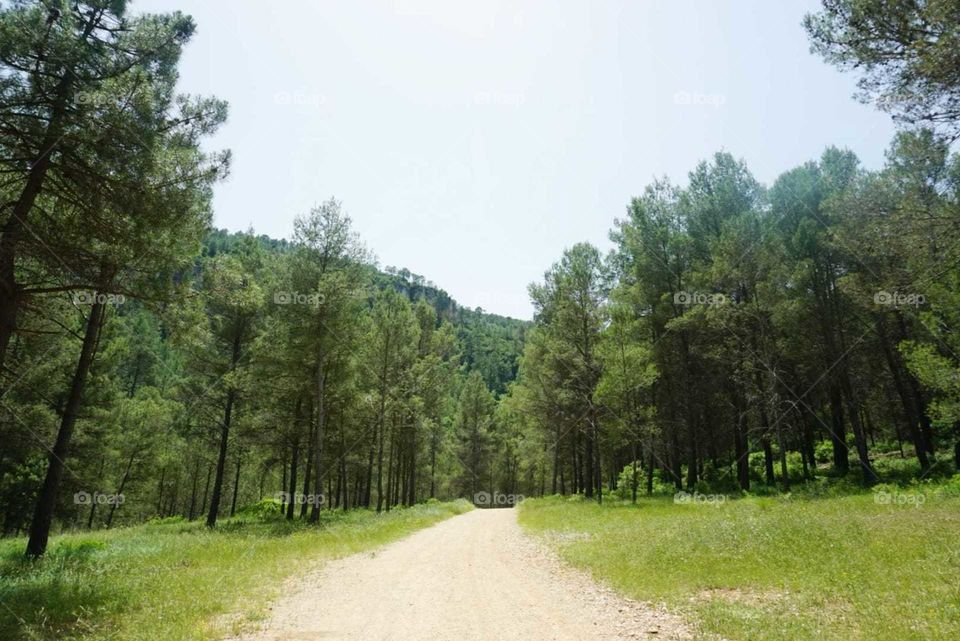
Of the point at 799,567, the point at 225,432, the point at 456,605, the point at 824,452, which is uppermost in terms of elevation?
the point at 225,432

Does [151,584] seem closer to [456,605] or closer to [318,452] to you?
[456,605]

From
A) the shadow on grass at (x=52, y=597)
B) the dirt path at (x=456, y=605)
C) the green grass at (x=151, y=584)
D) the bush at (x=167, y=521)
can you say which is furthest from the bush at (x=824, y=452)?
the bush at (x=167, y=521)

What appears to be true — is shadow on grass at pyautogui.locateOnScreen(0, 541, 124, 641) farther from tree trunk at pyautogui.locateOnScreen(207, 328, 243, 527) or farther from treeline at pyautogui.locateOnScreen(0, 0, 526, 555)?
tree trunk at pyautogui.locateOnScreen(207, 328, 243, 527)

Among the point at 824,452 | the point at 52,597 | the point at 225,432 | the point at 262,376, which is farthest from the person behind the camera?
the point at 824,452

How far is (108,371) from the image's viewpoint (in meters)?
29.7

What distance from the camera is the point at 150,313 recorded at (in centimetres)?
1166

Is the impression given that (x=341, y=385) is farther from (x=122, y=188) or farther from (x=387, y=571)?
(x=122, y=188)

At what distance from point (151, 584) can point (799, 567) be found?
12675mm

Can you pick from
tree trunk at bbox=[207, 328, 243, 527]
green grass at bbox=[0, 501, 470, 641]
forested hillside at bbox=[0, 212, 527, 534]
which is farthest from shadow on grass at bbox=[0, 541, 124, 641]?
tree trunk at bbox=[207, 328, 243, 527]

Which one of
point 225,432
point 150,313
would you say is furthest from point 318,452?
point 150,313

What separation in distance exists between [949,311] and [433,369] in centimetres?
2701

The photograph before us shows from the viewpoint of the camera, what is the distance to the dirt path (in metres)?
7.02

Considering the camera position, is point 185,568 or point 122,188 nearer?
point 122,188

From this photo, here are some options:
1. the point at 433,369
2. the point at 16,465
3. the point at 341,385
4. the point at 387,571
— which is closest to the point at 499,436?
the point at 433,369
